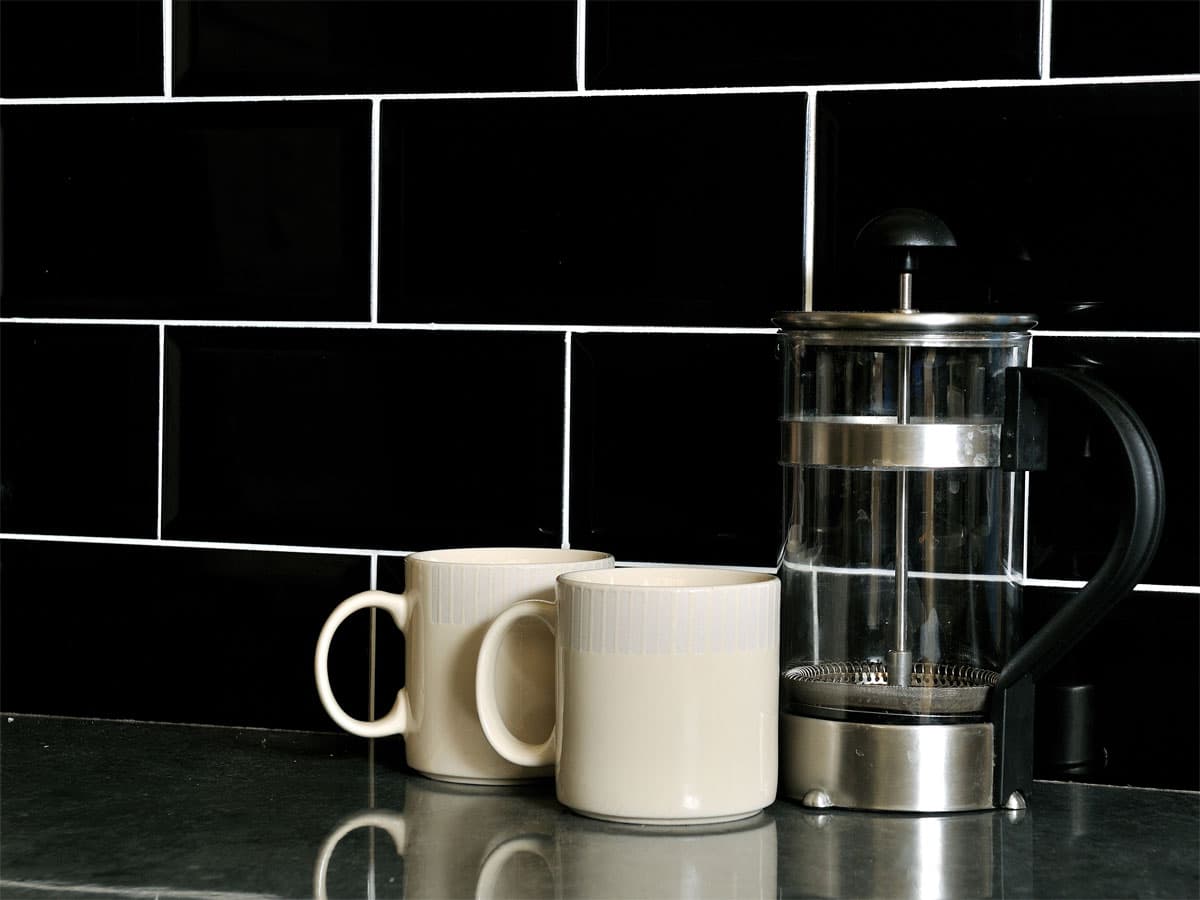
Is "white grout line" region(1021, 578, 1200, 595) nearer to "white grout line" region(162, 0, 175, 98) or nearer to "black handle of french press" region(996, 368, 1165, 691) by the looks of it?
"black handle of french press" region(996, 368, 1165, 691)

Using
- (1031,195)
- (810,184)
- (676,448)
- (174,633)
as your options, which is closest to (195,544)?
(174,633)

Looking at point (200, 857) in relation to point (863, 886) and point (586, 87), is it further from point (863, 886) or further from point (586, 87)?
point (586, 87)

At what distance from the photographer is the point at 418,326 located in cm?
103

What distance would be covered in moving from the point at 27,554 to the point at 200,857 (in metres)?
0.41

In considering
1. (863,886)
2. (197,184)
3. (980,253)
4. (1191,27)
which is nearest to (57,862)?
(863,886)

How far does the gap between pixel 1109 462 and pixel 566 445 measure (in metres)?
0.32

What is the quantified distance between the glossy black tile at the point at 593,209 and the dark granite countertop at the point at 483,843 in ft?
0.96

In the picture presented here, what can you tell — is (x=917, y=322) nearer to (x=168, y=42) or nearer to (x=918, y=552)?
(x=918, y=552)

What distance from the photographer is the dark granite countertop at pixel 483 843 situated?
28.5 inches

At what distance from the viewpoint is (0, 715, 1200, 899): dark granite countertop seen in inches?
28.5

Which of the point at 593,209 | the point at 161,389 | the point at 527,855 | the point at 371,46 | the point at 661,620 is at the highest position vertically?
the point at 371,46

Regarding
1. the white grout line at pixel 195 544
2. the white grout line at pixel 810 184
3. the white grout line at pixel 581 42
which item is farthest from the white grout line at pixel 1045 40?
the white grout line at pixel 195 544

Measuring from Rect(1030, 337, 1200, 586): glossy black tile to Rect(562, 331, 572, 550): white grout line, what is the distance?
27 cm

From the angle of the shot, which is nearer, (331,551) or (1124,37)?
(1124,37)
